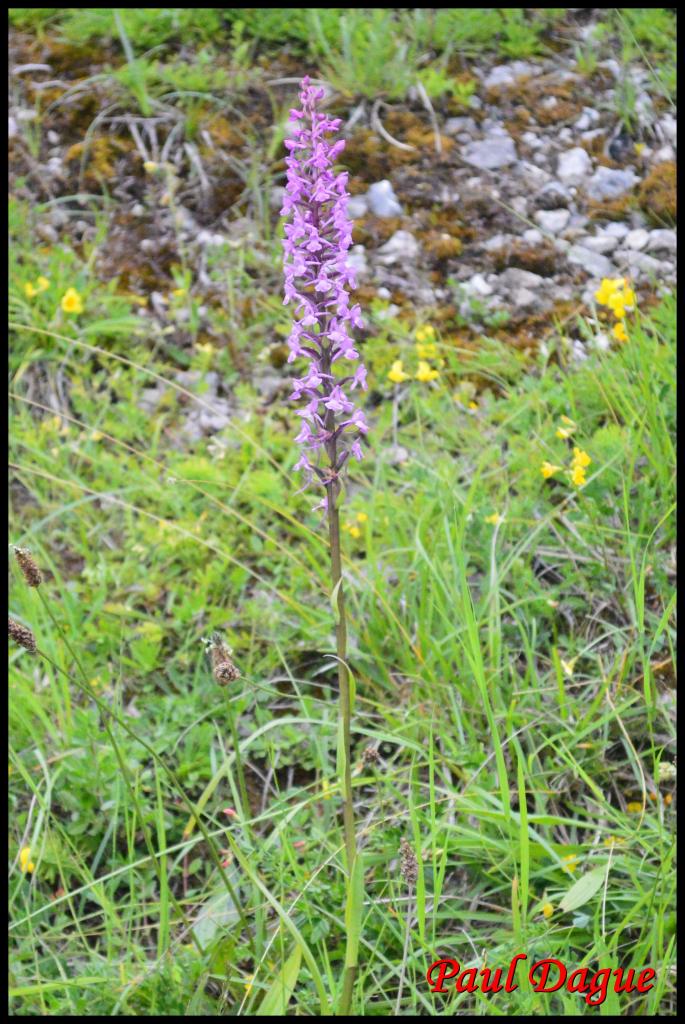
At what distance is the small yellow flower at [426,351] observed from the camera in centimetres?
354

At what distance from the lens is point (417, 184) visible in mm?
4609

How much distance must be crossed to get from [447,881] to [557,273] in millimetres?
2915

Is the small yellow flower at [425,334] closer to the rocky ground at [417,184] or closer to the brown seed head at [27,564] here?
the rocky ground at [417,184]

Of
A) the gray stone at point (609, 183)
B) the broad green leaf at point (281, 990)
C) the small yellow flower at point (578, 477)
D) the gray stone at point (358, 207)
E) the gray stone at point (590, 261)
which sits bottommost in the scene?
the broad green leaf at point (281, 990)

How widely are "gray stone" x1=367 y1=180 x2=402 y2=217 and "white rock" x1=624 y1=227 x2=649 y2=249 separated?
3.80 feet

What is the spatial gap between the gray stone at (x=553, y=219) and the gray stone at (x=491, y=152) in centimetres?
46

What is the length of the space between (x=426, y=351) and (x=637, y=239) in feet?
4.50

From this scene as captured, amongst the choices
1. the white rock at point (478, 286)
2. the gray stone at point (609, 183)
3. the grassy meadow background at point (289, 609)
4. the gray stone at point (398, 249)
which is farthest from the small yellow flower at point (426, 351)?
the gray stone at point (609, 183)

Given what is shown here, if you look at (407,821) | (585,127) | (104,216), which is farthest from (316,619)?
(585,127)

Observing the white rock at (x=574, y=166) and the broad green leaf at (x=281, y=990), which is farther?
the white rock at (x=574, y=166)

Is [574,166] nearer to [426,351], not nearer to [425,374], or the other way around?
[426,351]

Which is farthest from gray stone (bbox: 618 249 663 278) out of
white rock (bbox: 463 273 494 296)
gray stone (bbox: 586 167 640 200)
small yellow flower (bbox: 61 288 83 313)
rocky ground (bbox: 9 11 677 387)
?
small yellow flower (bbox: 61 288 83 313)

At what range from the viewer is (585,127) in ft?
15.5

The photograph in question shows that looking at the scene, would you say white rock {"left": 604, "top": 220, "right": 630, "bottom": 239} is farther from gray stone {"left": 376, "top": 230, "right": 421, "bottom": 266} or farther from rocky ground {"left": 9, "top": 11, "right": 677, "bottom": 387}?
gray stone {"left": 376, "top": 230, "right": 421, "bottom": 266}
